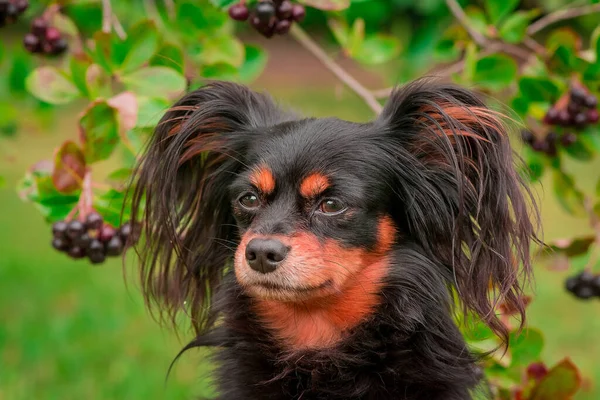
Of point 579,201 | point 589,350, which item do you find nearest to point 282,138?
point 579,201

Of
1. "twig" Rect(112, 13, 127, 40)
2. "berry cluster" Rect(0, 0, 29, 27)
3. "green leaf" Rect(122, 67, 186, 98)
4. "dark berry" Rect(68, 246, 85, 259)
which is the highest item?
"berry cluster" Rect(0, 0, 29, 27)

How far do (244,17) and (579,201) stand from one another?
1.67 m

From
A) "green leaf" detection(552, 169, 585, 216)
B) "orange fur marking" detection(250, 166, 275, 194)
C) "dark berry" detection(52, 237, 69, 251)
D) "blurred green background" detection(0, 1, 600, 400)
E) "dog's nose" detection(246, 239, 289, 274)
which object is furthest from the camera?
"blurred green background" detection(0, 1, 600, 400)

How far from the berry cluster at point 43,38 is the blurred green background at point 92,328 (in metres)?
0.75

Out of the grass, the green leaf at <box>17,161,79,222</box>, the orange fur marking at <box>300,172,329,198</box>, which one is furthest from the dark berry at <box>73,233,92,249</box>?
the orange fur marking at <box>300,172,329,198</box>

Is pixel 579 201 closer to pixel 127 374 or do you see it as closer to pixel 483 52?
pixel 483 52

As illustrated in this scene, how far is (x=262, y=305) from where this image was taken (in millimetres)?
3203

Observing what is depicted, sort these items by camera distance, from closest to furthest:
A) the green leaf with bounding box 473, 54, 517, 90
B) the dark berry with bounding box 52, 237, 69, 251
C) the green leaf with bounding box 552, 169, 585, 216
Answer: the dark berry with bounding box 52, 237, 69, 251 < the green leaf with bounding box 473, 54, 517, 90 < the green leaf with bounding box 552, 169, 585, 216

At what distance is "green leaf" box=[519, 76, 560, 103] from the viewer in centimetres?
359

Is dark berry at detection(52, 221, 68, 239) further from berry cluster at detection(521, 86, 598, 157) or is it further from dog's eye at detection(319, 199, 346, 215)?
berry cluster at detection(521, 86, 598, 157)

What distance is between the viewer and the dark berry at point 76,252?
3.16 meters

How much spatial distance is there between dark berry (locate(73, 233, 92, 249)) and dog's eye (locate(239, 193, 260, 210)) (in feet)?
1.80

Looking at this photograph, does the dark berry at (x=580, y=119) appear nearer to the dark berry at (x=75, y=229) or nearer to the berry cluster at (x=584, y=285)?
the berry cluster at (x=584, y=285)

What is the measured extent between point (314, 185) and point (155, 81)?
753 millimetres
